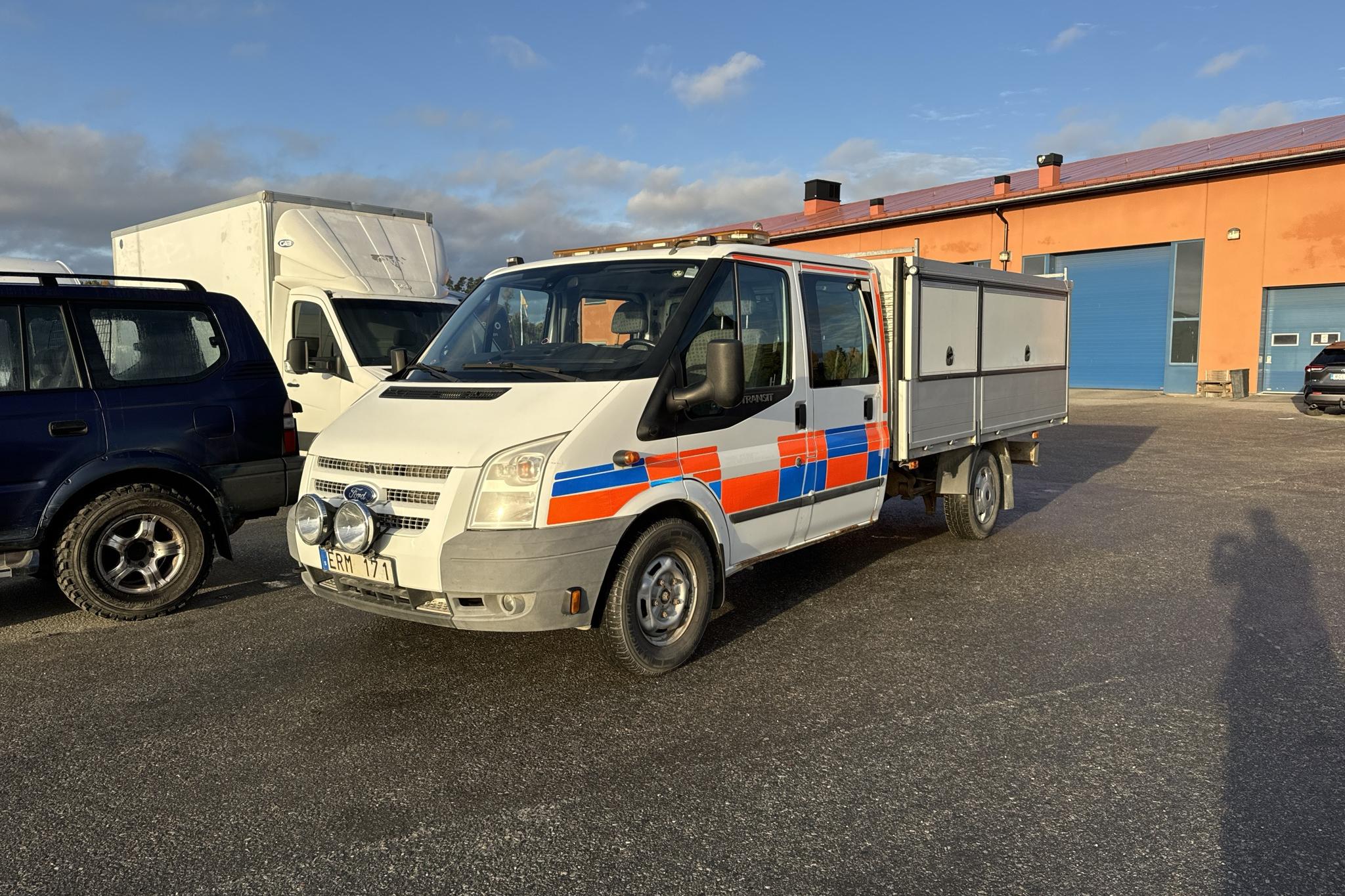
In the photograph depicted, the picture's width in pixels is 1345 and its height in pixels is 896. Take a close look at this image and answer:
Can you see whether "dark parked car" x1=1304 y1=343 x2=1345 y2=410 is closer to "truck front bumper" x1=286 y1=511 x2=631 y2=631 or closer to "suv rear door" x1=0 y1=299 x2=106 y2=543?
"truck front bumper" x1=286 y1=511 x2=631 y2=631

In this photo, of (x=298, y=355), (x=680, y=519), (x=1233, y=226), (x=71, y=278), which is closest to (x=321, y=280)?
(x=298, y=355)

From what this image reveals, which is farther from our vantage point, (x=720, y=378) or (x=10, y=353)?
(x=10, y=353)

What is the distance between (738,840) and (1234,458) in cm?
1226

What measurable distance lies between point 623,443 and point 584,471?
0.25 metres

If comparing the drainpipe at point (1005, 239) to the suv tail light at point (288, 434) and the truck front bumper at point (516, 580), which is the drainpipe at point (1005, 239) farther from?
the truck front bumper at point (516, 580)

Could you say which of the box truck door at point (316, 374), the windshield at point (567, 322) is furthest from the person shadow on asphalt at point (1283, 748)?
the box truck door at point (316, 374)

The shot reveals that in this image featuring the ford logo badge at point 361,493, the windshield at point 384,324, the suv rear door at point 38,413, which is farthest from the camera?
the windshield at point 384,324

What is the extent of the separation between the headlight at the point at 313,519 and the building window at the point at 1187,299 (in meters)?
26.2

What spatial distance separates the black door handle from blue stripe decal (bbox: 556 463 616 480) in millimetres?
3221

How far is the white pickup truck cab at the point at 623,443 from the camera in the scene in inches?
158

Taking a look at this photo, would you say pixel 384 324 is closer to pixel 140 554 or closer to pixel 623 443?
pixel 140 554

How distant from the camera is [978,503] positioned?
25.3 feet

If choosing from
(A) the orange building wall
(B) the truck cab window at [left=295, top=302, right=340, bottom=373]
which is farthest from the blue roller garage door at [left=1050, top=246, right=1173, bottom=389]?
(B) the truck cab window at [left=295, top=302, right=340, bottom=373]

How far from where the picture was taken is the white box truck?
9.71 metres
